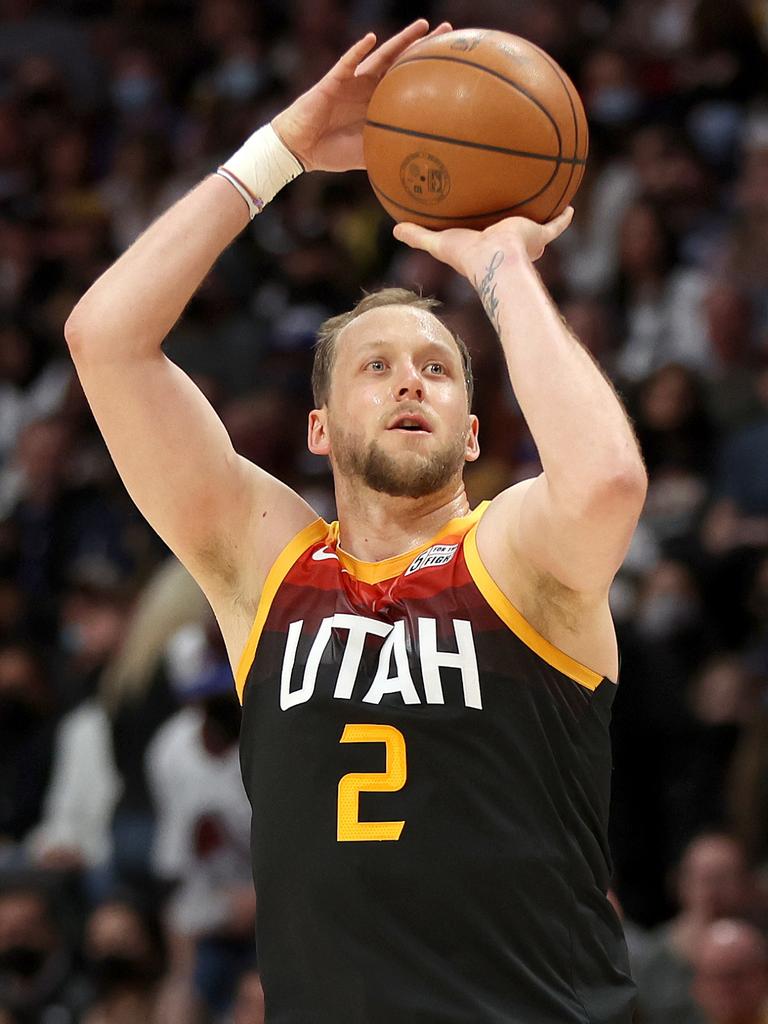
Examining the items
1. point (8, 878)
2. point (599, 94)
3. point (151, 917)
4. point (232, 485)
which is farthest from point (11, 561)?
A: point (232, 485)

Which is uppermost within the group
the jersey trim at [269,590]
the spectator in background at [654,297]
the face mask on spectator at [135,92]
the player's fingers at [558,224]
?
the face mask on spectator at [135,92]

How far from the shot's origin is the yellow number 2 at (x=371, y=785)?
3520mm

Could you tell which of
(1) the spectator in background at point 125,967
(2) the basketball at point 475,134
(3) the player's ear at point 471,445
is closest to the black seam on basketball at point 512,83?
(2) the basketball at point 475,134

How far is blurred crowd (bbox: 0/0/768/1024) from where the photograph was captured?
703cm

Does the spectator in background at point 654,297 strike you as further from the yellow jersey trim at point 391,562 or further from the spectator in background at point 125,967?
the yellow jersey trim at point 391,562

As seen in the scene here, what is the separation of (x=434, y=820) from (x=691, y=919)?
3323 mm

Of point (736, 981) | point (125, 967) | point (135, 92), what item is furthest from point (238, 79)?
point (736, 981)

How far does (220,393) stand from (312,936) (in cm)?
643

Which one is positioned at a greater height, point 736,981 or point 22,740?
point 22,740

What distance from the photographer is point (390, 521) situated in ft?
13.3

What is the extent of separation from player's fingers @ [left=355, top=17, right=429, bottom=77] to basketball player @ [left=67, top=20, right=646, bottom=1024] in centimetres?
39

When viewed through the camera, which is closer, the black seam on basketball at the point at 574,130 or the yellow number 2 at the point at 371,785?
the yellow number 2 at the point at 371,785

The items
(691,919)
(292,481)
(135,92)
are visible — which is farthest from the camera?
(135,92)

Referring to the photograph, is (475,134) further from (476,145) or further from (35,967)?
(35,967)
